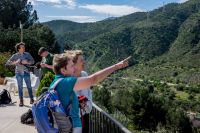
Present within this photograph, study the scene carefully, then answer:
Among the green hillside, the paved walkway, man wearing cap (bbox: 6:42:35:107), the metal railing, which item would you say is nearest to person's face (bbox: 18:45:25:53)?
man wearing cap (bbox: 6:42:35:107)

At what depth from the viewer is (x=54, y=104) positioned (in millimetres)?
3088

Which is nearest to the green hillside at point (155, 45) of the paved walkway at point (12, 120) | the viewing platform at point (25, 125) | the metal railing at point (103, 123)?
the paved walkway at point (12, 120)

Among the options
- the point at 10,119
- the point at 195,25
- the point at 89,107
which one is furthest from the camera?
the point at 195,25

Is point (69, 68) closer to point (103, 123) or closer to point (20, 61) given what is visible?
point (103, 123)

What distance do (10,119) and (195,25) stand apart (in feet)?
417

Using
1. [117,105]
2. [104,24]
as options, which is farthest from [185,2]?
[117,105]

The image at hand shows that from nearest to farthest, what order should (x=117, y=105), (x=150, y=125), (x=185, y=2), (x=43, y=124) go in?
(x=43, y=124) < (x=150, y=125) < (x=117, y=105) < (x=185, y=2)

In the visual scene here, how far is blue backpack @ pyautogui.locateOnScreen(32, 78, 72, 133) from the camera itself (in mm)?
3074

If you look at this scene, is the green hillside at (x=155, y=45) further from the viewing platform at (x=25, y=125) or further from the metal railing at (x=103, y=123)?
the metal railing at (x=103, y=123)

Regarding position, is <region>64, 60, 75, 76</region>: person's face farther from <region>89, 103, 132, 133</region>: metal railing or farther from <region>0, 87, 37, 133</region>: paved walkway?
<region>0, 87, 37, 133</region>: paved walkway

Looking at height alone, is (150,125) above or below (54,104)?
below

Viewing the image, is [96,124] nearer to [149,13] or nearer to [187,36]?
[187,36]

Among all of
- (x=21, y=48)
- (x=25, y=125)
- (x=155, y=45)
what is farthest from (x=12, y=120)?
(x=155, y=45)

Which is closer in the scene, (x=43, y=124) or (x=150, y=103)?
(x=43, y=124)
